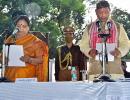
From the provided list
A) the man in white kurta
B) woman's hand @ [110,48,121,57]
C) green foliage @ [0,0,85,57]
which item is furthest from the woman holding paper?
green foliage @ [0,0,85,57]

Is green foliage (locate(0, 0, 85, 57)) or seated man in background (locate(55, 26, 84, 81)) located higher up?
green foliage (locate(0, 0, 85, 57))

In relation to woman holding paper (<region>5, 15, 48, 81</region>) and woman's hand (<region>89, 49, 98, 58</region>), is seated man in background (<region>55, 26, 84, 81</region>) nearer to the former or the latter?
woman holding paper (<region>5, 15, 48, 81</region>)

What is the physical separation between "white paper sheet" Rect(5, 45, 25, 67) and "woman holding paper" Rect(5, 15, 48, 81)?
0.10 metres

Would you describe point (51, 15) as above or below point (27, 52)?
above

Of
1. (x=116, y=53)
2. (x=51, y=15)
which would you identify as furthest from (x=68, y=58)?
(x=51, y=15)

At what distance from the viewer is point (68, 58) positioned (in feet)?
19.0

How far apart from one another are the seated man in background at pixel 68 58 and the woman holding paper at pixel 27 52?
53cm

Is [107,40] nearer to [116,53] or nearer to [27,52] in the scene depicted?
[116,53]

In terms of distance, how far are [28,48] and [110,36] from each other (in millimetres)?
946

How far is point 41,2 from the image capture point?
1065 inches

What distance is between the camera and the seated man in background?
5781 mm

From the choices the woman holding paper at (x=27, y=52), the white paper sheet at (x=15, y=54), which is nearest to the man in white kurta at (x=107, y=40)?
the woman holding paper at (x=27, y=52)

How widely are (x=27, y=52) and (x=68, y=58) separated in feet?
2.75

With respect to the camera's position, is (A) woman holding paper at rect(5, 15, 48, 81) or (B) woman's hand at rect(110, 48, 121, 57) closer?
(B) woman's hand at rect(110, 48, 121, 57)
